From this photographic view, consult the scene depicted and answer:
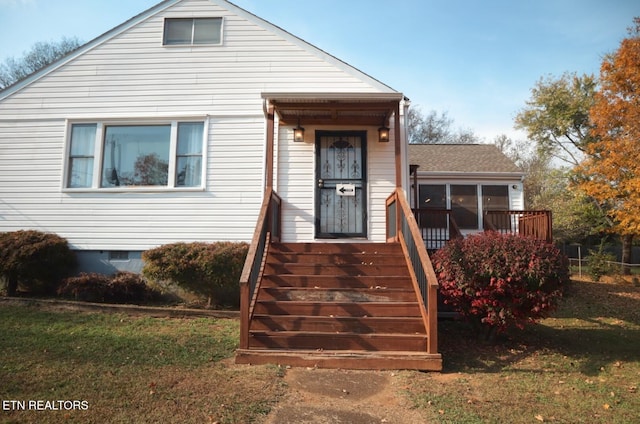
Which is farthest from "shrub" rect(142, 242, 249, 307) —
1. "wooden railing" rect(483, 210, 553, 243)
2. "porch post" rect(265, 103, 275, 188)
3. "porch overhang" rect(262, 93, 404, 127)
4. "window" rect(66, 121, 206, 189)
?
"wooden railing" rect(483, 210, 553, 243)

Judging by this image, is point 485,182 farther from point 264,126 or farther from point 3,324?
point 3,324

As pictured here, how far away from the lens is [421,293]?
5.57 metres

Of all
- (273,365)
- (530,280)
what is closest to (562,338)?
(530,280)

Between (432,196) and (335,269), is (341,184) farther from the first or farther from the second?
(432,196)

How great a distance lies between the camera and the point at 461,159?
14.6 m

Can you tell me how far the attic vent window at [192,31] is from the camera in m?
8.98

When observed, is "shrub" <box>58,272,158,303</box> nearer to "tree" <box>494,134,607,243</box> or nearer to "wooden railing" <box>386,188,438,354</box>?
"wooden railing" <box>386,188,438,354</box>

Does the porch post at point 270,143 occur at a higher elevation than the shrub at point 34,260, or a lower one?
higher

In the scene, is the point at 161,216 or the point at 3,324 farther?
the point at 161,216

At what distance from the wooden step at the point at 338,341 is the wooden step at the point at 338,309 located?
45 centimetres

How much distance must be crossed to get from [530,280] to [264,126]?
5.80m

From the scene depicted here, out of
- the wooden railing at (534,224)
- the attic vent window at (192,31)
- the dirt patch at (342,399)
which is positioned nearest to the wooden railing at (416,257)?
the dirt patch at (342,399)

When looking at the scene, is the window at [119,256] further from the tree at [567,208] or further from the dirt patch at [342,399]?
the tree at [567,208]

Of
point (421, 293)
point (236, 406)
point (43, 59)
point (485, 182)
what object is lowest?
point (236, 406)
